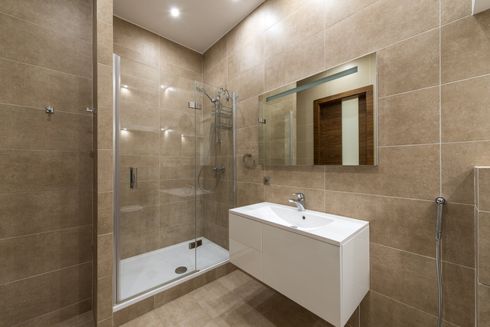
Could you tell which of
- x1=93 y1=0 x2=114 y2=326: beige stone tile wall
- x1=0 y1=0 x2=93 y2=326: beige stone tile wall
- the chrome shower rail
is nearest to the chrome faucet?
the chrome shower rail

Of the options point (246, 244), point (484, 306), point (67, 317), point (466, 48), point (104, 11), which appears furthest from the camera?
point (67, 317)

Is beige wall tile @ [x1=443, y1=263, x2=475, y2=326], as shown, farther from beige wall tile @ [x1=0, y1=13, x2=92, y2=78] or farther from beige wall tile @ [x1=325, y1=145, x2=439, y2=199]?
beige wall tile @ [x1=0, y1=13, x2=92, y2=78]

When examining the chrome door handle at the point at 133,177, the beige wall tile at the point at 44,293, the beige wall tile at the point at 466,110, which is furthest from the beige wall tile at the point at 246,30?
the beige wall tile at the point at 44,293

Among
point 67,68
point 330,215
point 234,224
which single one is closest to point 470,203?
point 330,215

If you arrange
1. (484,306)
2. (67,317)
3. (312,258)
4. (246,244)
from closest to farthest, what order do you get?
(484,306)
(312,258)
(246,244)
(67,317)

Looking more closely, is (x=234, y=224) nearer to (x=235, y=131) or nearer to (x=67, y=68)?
(x=235, y=131)

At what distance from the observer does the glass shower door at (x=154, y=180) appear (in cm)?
182

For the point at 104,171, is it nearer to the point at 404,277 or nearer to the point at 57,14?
the point at 57,14

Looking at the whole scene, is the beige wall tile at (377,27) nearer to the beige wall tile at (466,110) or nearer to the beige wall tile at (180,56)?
the beige wall tile at (466,110)

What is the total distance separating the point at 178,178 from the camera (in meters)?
2.28

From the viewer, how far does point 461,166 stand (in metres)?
0.98

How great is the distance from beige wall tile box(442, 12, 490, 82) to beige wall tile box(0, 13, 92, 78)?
8.40ft

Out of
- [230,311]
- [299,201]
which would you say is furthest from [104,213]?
[299,201]

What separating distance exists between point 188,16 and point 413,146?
2470 millimetres
